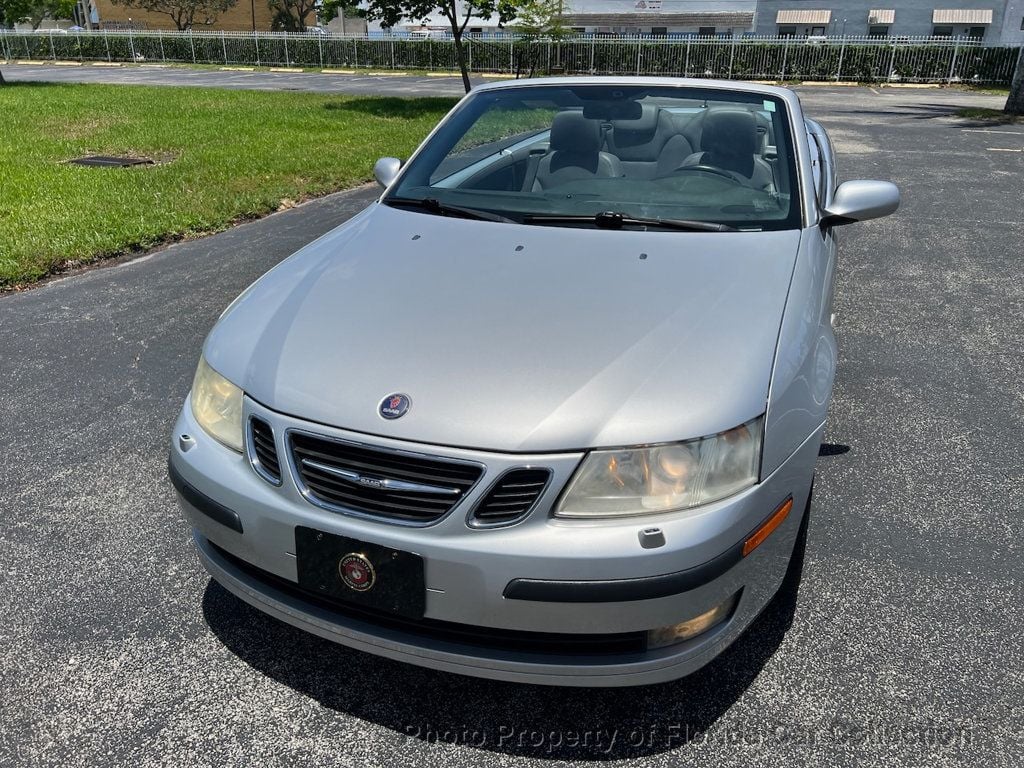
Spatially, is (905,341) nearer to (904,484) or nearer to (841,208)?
(904,484)

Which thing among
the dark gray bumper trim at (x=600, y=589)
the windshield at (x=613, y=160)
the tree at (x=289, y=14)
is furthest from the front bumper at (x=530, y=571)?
the tree at (x=289, y=14)

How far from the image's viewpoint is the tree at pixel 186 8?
57531 mm

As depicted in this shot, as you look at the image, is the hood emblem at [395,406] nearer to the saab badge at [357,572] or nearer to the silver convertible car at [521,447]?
the silver convertible car at [521,447]

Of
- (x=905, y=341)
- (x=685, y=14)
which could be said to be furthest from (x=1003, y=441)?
(x=685, y=14)

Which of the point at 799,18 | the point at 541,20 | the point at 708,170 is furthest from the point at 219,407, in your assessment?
the point at 799,18

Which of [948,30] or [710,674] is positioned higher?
[948,30]

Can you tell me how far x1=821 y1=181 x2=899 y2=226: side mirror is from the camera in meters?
2.96

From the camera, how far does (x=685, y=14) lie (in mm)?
44250

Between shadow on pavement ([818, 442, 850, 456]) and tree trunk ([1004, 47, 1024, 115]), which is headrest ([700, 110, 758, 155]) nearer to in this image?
shadow on pavement ([818, 442, 850, 456])

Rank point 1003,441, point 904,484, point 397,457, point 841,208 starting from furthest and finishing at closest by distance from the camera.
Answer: point 1003,441
point 904,484
point 841,208
point 397,457

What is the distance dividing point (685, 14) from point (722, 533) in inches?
1891

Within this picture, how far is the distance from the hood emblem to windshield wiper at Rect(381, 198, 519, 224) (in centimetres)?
116

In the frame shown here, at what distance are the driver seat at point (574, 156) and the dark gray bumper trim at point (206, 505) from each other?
181 centimetres

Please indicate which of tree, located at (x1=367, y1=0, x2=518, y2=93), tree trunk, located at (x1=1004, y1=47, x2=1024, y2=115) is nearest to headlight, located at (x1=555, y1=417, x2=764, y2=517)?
tree, located at (x1=367, y1=0, x2=518, y2=93)
